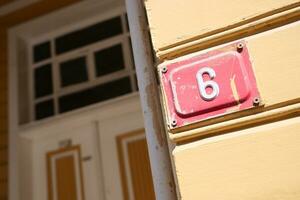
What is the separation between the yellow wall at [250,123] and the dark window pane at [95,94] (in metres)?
2.16

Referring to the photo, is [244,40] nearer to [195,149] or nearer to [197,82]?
[197,82]

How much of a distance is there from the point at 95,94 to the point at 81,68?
1.13ft

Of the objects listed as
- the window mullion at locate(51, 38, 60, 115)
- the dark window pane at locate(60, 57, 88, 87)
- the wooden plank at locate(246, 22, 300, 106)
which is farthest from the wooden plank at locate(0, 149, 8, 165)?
the wooden plank at locate(246, 22, 300, 106)

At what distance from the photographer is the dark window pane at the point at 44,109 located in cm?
351

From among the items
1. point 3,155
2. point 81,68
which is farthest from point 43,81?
point 3,155

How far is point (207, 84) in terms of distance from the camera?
109 cm

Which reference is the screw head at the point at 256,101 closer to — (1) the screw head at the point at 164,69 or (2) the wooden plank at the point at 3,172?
(1) the screw head at the point at 164,69

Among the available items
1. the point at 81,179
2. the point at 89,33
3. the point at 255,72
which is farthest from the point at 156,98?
the point at 89,33

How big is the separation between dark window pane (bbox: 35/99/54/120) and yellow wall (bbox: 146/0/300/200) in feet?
8.31

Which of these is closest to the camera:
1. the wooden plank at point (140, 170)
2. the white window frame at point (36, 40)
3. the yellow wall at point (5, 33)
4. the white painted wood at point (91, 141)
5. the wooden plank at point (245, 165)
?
the wooden plank at point (245, 165)

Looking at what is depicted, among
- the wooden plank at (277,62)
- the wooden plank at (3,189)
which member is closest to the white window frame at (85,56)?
the wooden plank at (3,189)

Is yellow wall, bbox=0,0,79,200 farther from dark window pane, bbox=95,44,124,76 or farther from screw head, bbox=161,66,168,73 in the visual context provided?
screw head, bbox=161,66,168,73

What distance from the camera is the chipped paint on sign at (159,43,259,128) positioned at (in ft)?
3.46

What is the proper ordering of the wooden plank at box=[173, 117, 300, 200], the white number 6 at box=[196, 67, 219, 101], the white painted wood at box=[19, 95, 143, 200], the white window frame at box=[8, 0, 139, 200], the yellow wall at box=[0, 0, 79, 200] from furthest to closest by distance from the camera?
the yellow wall at box=[0, 0, 79, 200]
the white window frame at box=[8, 0, 139, 200]
the white painted wood at box=[19, 95, 143, 200]
the white number 6 at box=[196, 67, 219, 101]
the wooden plank at box=[173, 117, 300, 200]
